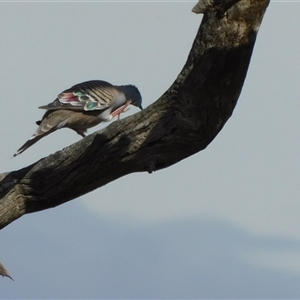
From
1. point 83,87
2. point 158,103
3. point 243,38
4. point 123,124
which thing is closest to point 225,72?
point 243,38

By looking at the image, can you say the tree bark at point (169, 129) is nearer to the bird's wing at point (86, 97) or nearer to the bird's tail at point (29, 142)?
the bird's tail at point (29, 142)

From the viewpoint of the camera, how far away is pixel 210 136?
5012mm

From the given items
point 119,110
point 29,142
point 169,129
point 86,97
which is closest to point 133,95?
point 119,110

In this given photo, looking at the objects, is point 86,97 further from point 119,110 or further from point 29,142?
point 29,142

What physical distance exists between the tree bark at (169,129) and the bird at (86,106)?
2.36m

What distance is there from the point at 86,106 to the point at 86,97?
128 mm

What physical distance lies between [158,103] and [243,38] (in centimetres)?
81

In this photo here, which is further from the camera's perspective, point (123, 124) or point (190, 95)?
point (123, 124)

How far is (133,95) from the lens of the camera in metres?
9.90

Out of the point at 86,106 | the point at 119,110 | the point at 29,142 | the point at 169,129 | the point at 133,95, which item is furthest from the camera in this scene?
the point at 133,95

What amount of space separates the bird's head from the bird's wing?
163 millimetres

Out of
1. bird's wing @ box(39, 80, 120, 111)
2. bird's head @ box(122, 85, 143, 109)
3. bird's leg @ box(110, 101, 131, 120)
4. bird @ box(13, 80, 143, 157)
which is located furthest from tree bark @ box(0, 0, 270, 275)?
bird's head @ box(122, 85, 143, 109)

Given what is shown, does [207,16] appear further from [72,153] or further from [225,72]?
[72,153]

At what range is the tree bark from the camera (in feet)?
15.0
